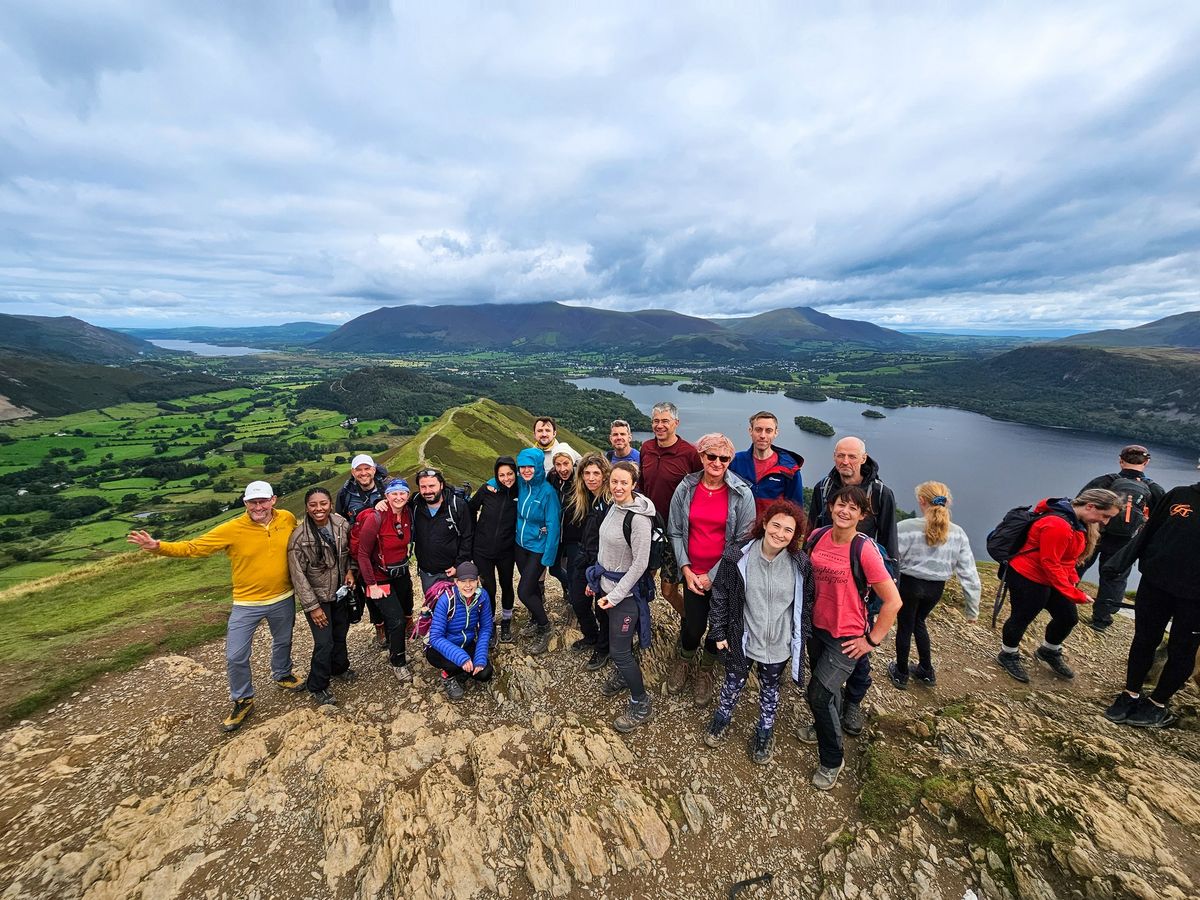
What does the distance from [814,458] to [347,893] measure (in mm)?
89979

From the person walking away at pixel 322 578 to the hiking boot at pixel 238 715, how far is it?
79 centimetres

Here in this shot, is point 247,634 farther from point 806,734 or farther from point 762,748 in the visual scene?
point 806,734

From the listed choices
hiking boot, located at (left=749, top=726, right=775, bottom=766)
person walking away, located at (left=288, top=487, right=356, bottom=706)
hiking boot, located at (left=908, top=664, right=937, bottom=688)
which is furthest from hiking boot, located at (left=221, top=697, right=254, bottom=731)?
hiking boot, located at (left=908, top=664, right=937, bottom=688)

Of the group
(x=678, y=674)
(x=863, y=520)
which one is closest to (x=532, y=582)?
(x=678, y=674)

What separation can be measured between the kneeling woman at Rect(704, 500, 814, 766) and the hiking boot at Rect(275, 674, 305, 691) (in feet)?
22.3

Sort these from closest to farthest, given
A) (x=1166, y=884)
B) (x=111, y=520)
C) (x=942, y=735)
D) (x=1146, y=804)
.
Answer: (x=1166, y=884) < (x=1146, y=804) < (x=942, y=735) < (x=111, y=520)

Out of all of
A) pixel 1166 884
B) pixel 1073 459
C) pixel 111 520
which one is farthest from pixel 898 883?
pixel 1073 459

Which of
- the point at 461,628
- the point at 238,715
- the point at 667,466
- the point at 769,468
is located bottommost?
the point at 238,715

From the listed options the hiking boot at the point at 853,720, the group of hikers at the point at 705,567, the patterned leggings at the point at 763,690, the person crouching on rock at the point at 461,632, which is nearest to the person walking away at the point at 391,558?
the group of hikers at the point at 705,567

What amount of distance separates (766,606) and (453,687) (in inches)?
193

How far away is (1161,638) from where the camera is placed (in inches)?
225

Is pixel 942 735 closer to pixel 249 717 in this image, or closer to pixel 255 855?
pixel 255 855

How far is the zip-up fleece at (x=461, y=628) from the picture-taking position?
6.98m

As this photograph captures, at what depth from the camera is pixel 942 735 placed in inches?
226
